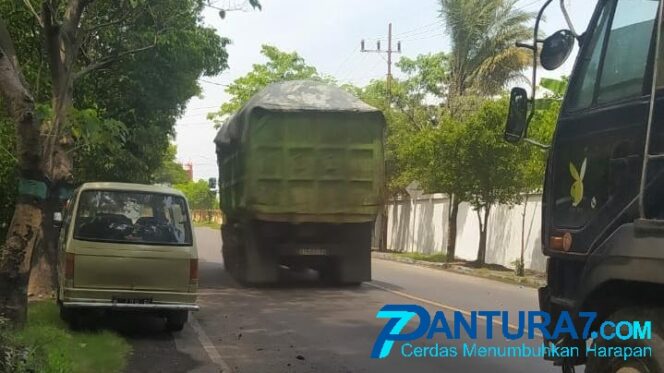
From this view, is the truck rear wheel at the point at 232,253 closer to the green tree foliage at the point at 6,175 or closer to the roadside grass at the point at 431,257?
the green tree foliage at the point at 6,175

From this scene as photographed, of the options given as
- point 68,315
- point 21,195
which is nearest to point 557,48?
point 21,195

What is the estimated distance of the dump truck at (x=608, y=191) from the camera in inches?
144

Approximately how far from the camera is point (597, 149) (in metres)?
4.14

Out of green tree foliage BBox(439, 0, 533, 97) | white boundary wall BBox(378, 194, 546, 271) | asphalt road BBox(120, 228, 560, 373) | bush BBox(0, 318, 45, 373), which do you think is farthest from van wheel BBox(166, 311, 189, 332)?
green tree foliage BBox(439, 0, 533, 97)

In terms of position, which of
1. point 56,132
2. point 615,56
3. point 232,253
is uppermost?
point 615,56

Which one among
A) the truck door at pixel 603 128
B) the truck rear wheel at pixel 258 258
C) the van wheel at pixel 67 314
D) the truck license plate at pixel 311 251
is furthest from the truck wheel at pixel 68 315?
the truck door at pixel 603 128

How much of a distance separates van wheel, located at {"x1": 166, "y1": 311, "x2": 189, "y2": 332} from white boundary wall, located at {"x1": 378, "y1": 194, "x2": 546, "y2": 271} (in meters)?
10.1

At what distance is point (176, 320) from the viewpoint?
8.92m

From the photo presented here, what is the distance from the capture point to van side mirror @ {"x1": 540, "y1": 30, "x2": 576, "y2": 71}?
15.3 ft

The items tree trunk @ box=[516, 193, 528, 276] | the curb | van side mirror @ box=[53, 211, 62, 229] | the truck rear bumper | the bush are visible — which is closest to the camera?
the bush

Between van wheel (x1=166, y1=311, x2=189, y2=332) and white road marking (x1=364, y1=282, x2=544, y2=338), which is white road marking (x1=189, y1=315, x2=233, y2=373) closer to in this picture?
van wheel (x1=166, y1=311, x2=189, y2=332)

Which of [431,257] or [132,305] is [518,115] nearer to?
[132,305]

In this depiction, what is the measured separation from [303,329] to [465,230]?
14.6 meters

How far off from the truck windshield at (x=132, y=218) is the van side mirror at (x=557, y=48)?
17.8ft
